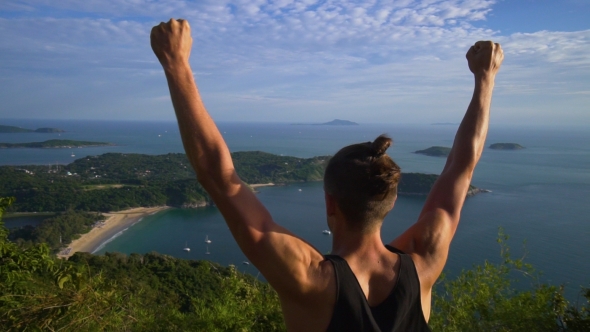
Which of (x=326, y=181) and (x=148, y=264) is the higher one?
(x=326, y=181)

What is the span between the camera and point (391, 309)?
92cm

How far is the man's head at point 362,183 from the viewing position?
0.90 metres

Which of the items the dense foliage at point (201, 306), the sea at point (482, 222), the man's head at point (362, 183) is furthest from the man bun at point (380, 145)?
the sea at point (482, 222)

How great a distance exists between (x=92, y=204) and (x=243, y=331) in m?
33.3

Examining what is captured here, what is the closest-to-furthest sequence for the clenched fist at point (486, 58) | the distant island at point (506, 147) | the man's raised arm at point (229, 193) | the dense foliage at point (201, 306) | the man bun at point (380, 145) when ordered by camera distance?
the man's raised arm at point (229, 193) < the man bun at point (380, 145) < the clenched fist at point (486, 58) < the dense foliage at point (201, 306) < the distant island at point (506, 147)

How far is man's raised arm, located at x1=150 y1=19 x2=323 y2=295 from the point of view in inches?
31.7

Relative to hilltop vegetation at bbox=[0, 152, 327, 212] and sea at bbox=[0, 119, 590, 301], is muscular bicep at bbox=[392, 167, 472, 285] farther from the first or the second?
hilltop vegetation at bbox=[0, 152, 327, 212]

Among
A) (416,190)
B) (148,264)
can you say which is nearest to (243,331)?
(148,264)

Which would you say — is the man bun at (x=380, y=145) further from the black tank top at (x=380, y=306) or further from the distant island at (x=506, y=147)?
the distant island at (x=506, y=147)

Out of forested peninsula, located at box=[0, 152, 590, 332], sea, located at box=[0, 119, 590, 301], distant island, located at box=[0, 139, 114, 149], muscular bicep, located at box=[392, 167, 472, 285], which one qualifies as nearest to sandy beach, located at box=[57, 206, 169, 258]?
sea, located at box=[0, 119, 590, 301]

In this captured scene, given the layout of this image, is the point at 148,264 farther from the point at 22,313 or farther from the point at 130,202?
the point at 130,202

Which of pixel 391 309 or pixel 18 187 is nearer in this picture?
pixel 391 309

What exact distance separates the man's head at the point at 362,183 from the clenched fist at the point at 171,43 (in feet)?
1.21

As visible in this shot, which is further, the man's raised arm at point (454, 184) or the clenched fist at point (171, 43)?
the man's raised arm at point (454, 184)
